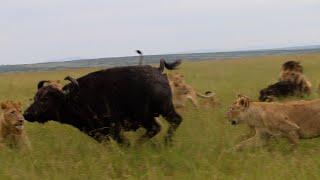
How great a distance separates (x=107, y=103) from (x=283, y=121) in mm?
2620

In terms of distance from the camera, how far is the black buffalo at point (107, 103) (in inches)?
355

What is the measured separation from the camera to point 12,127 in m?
9.52

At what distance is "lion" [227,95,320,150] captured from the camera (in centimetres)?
835

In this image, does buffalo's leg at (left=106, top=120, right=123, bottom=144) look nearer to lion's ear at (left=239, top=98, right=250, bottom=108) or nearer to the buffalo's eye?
the buffalo's eye

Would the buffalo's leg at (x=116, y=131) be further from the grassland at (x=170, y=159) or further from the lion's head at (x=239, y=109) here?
the lion's head at (x=239, y=109)

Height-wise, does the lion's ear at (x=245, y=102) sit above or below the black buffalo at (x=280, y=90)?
above

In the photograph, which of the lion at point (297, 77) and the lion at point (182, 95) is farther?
the lion at point (297, 77)

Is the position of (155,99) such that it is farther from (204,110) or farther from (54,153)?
(204,110)

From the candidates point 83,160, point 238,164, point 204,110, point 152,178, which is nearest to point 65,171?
point 83,160

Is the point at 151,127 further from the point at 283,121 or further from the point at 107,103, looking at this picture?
the point at 283,121

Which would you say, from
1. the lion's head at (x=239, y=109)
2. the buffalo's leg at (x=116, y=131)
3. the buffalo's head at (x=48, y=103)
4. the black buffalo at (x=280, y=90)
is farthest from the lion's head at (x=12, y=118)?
the black buffalo at (x=280, y=90)

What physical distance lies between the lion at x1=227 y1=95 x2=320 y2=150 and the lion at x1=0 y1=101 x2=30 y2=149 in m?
3.37

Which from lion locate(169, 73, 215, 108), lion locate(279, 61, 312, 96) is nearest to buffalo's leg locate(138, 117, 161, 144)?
lion locate(169, 73, 215, 108)

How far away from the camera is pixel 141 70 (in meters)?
9.30
